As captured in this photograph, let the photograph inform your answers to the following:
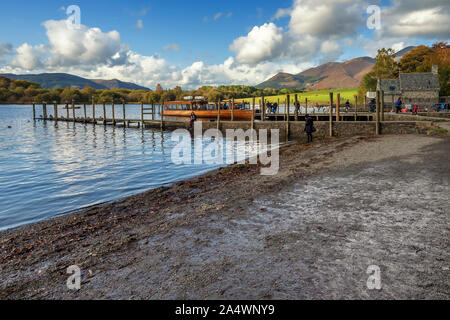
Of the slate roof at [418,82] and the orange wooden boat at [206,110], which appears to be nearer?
the orange wooden boat at [206,110]

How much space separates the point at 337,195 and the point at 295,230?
2.92 meters

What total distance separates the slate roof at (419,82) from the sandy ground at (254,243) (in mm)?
46798

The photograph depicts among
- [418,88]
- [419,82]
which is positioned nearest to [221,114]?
[418,88]

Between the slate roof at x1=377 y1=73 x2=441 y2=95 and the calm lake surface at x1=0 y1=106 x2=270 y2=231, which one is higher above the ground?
the slate roof at x1=377 y1=73 x2=441 y2=95

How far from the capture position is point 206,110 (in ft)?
145

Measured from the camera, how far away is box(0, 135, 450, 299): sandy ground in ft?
12.9

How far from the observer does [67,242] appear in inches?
249

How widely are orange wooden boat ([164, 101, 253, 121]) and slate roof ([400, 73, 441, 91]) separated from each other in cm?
2810

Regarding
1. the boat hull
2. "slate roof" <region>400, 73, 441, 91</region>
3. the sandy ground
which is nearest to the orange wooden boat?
the boat hull

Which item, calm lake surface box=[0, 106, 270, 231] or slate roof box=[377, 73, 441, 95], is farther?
slate roof box=[377, 73, 441, 95]

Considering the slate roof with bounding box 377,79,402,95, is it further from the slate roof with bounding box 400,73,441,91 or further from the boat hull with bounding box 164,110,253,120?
the boat hull with bounding box 164,110,253,120

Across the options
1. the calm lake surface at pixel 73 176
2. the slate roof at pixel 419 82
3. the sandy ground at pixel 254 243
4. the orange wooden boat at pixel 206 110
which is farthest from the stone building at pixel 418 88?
the sandy ground at pixel 254 243

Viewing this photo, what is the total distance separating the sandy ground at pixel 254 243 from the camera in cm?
393

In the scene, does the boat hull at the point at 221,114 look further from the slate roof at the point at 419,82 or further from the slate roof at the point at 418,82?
the slate roof at the point at 419,82
